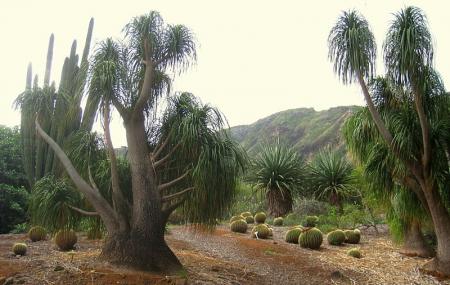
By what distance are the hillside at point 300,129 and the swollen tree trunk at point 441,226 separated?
3499 cm

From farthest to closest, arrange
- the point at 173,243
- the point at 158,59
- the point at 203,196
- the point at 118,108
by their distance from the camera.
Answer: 1. the point at 173,243
2. the point at 158,59
3. the point at 118,108
4. the point at 203,196

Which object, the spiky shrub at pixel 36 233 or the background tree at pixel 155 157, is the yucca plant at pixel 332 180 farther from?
the background tree at pixel 155 157

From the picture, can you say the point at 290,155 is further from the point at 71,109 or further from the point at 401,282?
the point at 71,109

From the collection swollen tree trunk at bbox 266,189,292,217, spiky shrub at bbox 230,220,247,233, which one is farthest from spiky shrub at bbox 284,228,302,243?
swollen tree trunk at bbox 266,189,292,217

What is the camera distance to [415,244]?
39.0 feet

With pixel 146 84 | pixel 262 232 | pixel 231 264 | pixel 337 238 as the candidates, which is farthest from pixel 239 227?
pixel 146 84

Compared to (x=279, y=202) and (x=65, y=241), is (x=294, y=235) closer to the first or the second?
(x=65, y=241)

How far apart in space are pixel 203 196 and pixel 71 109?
9.72ft

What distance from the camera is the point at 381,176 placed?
984 cm

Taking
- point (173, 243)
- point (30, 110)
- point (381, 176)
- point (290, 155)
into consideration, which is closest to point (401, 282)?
point (381, 176)

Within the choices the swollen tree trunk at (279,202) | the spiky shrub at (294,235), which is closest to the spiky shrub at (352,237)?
the spiky shrub at (294,235)

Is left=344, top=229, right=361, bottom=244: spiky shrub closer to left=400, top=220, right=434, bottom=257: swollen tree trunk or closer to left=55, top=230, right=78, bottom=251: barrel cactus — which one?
left=400, top=220, right=434, bottom=257: swollen tree trunk

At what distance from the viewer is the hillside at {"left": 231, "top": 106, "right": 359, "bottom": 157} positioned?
52469 millimetres

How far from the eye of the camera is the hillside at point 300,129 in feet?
172
